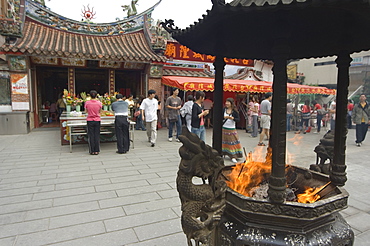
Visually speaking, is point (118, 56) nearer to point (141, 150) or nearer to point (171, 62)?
point (171, 62)

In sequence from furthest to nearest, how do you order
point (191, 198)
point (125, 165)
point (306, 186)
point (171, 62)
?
point (171, 62), point (125, 165), point (306, 186), point (191, 198)

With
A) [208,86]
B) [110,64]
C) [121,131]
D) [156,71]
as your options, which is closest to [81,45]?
[110,64]

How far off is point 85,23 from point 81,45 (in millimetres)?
1782

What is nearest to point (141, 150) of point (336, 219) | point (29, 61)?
point (336, 219)

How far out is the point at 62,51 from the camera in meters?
9.81

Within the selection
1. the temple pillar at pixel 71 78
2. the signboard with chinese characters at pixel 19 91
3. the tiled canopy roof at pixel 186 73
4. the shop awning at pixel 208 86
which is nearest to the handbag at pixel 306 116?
the shop awning at pixel 208 86

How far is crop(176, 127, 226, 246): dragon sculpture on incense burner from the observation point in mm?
1996

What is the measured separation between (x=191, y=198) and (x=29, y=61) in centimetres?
1113

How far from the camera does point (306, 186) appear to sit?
8.75ft

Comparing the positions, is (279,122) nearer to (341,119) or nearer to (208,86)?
(341,119)

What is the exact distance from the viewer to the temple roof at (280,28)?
5.26ft

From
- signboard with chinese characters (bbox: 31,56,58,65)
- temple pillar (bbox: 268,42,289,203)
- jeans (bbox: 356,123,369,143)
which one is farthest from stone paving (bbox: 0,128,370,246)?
signboard with chinese characters (bbox: 31,56,58,65)

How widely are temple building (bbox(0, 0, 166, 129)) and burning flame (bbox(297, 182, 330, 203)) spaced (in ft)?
31.6

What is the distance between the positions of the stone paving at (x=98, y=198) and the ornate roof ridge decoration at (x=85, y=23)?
24.2ft
